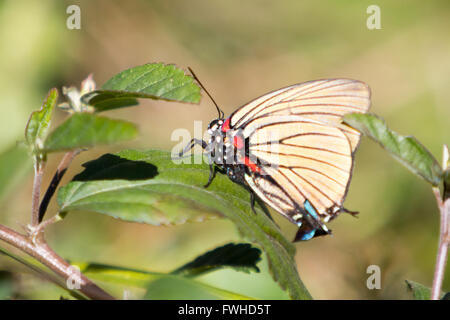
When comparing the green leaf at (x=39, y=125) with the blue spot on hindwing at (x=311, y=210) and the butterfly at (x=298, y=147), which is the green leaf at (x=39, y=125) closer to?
the butterfly at (x=298, y=147)

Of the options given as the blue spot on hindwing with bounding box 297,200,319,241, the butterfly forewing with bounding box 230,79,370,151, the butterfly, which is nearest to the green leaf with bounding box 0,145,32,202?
the butterfly

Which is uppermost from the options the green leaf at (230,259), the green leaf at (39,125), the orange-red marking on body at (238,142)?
the orange-red marking on body at (238,142)

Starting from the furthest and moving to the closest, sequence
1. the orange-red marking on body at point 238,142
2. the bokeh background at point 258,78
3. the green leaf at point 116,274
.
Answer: the bokeh background at point 258,78
the orange-red marking on body at point 238,142
the green leaf at point 116,274

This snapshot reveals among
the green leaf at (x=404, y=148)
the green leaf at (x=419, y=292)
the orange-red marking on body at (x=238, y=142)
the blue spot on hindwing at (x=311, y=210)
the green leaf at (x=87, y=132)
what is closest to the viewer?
the green leaf at (x=87, y=132)

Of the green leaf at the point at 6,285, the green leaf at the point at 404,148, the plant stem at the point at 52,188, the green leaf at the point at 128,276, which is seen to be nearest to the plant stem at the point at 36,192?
the plant stem at the point at 52,188

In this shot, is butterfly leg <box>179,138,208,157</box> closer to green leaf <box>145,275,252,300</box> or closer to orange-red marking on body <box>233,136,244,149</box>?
orange-red marking on body <box>233,136,244,149</box>

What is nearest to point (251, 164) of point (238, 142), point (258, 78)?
point (238, 142)

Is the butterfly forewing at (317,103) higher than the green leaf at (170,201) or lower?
higher
